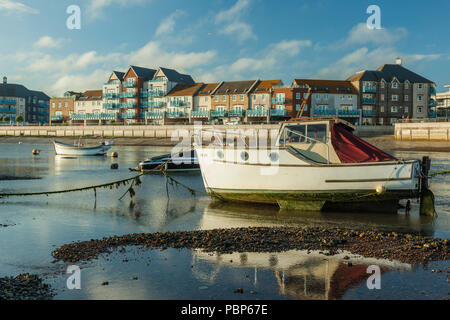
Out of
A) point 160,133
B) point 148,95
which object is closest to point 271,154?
point 160,133

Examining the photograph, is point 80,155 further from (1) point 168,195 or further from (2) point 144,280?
(2) point 144,280

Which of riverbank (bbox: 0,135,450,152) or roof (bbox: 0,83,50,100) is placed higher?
roof (bbox: 0,83,50,100)

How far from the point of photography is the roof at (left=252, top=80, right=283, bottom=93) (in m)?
102

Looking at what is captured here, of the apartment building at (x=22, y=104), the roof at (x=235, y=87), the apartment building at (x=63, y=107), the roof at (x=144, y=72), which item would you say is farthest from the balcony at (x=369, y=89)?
the apartment building at (x=22, y=104)

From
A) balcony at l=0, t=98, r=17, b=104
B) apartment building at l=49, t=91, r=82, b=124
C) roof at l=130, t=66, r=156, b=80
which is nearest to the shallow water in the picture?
roof at l=130, t=66, r=156, b=80

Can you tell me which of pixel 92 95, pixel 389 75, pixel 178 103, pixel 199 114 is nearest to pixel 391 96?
pixel 389 75

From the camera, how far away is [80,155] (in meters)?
58.4

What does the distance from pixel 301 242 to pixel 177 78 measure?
113 metres

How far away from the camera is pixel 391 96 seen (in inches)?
4112

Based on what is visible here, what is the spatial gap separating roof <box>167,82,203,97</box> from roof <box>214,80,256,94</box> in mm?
7359

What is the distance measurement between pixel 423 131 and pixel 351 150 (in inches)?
2514

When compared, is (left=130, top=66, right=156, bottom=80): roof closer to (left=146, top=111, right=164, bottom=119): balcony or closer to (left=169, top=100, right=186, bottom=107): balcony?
(left=146, top=111, right=164, bottom=119): balcony

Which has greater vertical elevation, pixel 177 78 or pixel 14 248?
pixel 177 78

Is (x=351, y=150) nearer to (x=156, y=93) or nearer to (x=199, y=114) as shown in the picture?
(x=199, y=114)
